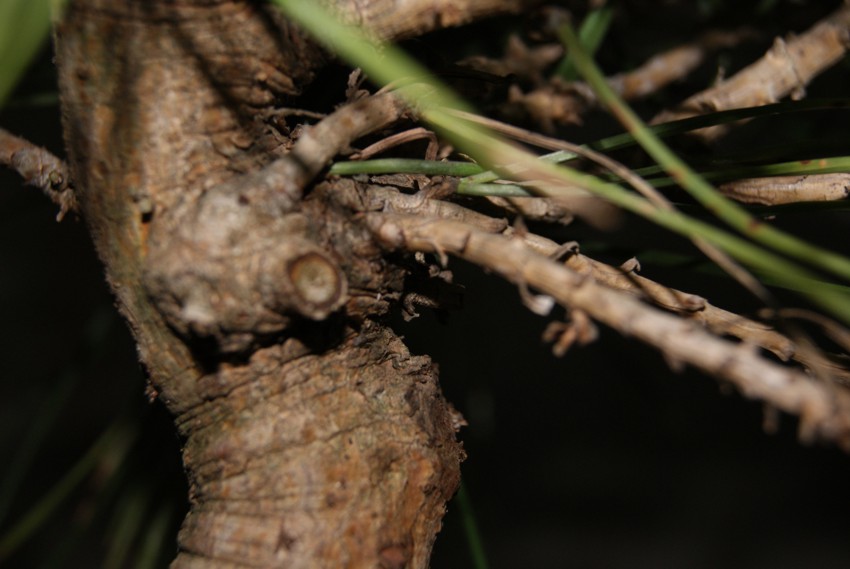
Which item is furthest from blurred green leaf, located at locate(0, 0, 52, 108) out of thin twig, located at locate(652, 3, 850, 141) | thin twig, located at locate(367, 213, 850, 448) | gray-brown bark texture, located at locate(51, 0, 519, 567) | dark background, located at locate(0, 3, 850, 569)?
Answer: dark background, located at locate(0, 3, 850, 569)

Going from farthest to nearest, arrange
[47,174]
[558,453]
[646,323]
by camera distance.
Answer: [558,453] → [47,174] → [646,323]

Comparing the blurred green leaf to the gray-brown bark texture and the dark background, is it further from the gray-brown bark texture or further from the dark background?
the dark background

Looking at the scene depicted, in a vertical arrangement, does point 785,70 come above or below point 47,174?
above

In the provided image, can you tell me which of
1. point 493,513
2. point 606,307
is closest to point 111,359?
point 493,513

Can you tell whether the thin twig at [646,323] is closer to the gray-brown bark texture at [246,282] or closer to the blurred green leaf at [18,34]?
the gray-brown bark texture at [246,282]

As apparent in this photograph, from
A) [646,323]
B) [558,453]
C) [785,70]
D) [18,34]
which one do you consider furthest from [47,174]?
[558,453]

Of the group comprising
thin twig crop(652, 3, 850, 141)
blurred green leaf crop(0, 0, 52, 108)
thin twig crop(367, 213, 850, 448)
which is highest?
thin twig crop(652, 3, 850, 141)

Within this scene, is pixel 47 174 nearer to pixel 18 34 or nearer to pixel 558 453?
pixel 18 34
